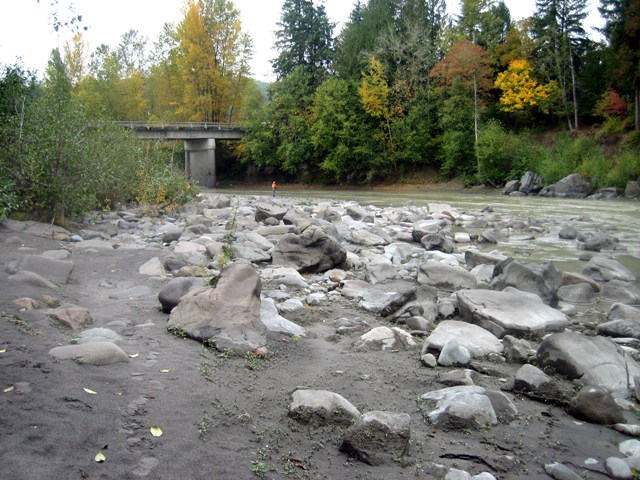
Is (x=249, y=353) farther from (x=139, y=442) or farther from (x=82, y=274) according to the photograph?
(x=82, y=274)

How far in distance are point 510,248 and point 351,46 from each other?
1559 inches

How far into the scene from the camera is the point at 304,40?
169 feet

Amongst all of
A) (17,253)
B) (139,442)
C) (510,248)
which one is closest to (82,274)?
(17,253)

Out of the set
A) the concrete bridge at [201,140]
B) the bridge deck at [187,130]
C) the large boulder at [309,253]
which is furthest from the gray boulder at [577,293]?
the concrete bridge at [201,140]

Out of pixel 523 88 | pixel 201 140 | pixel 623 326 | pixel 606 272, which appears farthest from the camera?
pixel 201 140

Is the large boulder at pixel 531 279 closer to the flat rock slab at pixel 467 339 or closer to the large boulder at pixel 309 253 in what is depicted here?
the flat rock slab at pixel 467 339

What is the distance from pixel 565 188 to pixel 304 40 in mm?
28757

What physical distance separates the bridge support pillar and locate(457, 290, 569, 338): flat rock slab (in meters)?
45.6

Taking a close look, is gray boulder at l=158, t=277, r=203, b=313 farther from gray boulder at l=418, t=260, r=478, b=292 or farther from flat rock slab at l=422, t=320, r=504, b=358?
gray boulder at l=418, t=260, r=478, b=292

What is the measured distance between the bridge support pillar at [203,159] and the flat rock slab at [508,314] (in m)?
45.6

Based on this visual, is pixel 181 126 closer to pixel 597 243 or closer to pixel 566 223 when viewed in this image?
pixel 566 223

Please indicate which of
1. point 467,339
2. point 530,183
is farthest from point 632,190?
point 467,339

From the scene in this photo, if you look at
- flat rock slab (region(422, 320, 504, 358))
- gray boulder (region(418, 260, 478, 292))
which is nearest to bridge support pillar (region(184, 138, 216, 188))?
gray boulder (region(418, 260, 478, 292))

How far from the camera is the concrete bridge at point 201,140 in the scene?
161 ft
